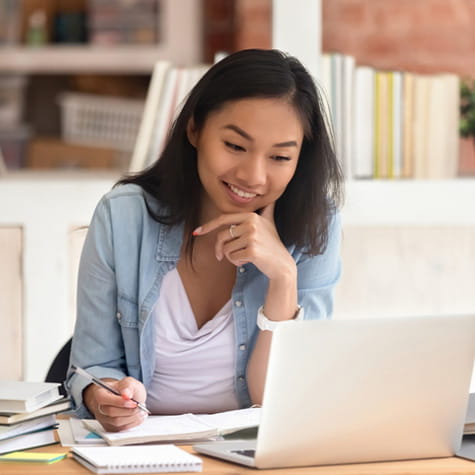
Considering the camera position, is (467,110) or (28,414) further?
(467,110)

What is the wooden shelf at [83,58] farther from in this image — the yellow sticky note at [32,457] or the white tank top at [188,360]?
the yellow sticky note at [32,457]

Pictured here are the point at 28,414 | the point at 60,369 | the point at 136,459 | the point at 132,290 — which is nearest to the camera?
the point at 136,459

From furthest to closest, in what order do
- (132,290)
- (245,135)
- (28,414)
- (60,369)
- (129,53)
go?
(129,53) → (60,369) → (132,290) → (245,135) → (28,414)

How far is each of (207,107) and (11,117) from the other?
3.16 metres

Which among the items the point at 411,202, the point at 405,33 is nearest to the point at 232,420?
the point at 411,202

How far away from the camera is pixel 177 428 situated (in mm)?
1339

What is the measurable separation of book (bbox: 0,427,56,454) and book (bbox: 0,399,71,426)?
25mm

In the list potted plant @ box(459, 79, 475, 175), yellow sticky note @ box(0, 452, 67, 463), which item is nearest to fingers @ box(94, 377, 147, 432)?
yellow sticky note @ box(0, 452, 67, 463)

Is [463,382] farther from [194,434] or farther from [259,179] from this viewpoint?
[259,179]

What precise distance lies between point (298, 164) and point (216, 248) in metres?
0.26

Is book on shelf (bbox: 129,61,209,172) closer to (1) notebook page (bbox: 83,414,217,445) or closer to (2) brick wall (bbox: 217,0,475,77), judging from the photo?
(2) brick wall (bbox: 217,0,475,77)

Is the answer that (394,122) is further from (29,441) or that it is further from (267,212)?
(29,441)

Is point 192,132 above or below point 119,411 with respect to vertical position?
above

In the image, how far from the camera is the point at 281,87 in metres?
1.65
